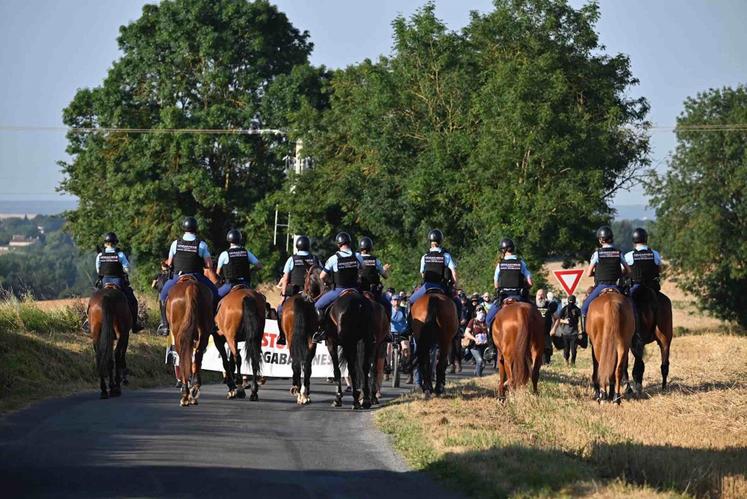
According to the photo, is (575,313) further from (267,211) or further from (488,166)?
(267,211)

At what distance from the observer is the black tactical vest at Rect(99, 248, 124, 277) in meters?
22.4

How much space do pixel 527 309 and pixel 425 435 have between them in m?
4.64

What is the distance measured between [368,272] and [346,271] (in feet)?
3.36

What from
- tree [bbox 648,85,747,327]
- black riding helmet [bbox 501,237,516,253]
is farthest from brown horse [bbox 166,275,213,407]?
tree [bbox 648,85,747,327]

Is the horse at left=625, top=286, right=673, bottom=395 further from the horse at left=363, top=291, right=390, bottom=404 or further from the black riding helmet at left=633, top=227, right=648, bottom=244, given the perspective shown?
the horse at left=363, top=291, right=390, bottom=404

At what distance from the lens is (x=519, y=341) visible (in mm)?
20266

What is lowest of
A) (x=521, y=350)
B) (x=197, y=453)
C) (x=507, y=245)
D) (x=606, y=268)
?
(x=197, y=453)

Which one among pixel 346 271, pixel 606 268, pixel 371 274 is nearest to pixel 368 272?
pixel 371 274

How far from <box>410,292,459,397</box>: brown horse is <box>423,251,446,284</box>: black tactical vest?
31 centimetres

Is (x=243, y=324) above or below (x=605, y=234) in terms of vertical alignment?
below

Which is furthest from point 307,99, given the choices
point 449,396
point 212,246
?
point 449,396

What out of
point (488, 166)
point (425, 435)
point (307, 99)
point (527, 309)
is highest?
point (307, 99)

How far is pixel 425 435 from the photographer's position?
16.2m

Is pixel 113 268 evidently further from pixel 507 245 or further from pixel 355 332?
pixel 507 245
